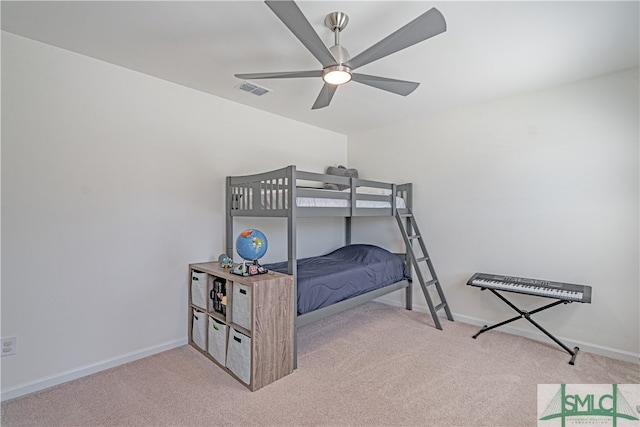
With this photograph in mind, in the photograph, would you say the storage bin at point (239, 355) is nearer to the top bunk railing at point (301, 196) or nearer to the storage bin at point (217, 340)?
the storage bin at point (217, 340)

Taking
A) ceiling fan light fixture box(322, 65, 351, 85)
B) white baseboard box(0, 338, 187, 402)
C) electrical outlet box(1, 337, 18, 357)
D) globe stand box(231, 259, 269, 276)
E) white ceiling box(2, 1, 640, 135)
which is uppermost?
white ceiling box(2, 1, 640, 135)

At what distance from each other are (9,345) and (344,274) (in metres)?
2.51

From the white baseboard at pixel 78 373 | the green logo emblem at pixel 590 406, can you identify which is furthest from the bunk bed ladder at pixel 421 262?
the white baseboard at pixel 78 373

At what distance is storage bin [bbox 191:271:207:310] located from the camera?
106 inches

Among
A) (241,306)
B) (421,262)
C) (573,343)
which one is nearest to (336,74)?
(241,306)

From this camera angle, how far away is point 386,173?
418 cm

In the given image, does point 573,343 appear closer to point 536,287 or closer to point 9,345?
point 536,287

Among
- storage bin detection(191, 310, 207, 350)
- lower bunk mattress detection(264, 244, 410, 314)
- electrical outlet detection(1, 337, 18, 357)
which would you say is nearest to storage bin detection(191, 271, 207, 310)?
storage bin detection(191, 310, 207, 350)

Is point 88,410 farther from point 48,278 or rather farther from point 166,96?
point 166,96

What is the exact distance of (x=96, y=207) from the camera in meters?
2.39

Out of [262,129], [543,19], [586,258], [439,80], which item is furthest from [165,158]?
[586,258]

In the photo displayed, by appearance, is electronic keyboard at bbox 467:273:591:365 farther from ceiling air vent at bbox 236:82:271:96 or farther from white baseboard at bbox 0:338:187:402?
white baseboard at bbox 0:338:187:402

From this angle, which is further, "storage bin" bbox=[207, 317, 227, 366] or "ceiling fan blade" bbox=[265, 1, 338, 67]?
"storage bin" bbox=[207, 317, 227, 366]

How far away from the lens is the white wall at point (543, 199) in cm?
257
